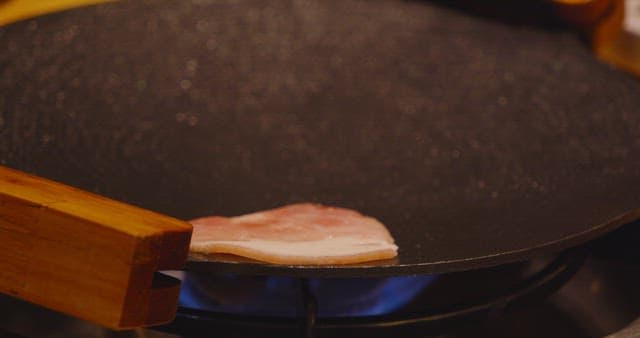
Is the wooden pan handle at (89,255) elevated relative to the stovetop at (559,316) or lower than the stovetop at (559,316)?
elevated

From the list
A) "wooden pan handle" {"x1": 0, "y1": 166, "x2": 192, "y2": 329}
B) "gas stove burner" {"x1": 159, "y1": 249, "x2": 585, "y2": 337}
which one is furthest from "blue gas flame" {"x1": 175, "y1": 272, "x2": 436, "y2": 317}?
"wooden pan handle" {"x1": 0, "y1": 166, "x2": 192, "y2": 329}

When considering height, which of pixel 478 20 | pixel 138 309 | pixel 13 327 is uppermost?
pixel 478 20

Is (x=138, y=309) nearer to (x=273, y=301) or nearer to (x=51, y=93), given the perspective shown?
(x=273, y=301)

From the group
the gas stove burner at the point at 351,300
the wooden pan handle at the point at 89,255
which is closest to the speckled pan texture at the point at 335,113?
the gas stove burner at the point at 351,300

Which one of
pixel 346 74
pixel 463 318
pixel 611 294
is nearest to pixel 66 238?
pixel 463 318

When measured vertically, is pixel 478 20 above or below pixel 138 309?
above

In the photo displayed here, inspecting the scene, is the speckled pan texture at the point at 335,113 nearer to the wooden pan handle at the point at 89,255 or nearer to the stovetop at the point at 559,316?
the stovetop at the point at 559,316

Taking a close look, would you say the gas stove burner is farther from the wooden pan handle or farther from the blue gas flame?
the wooden pan handle
